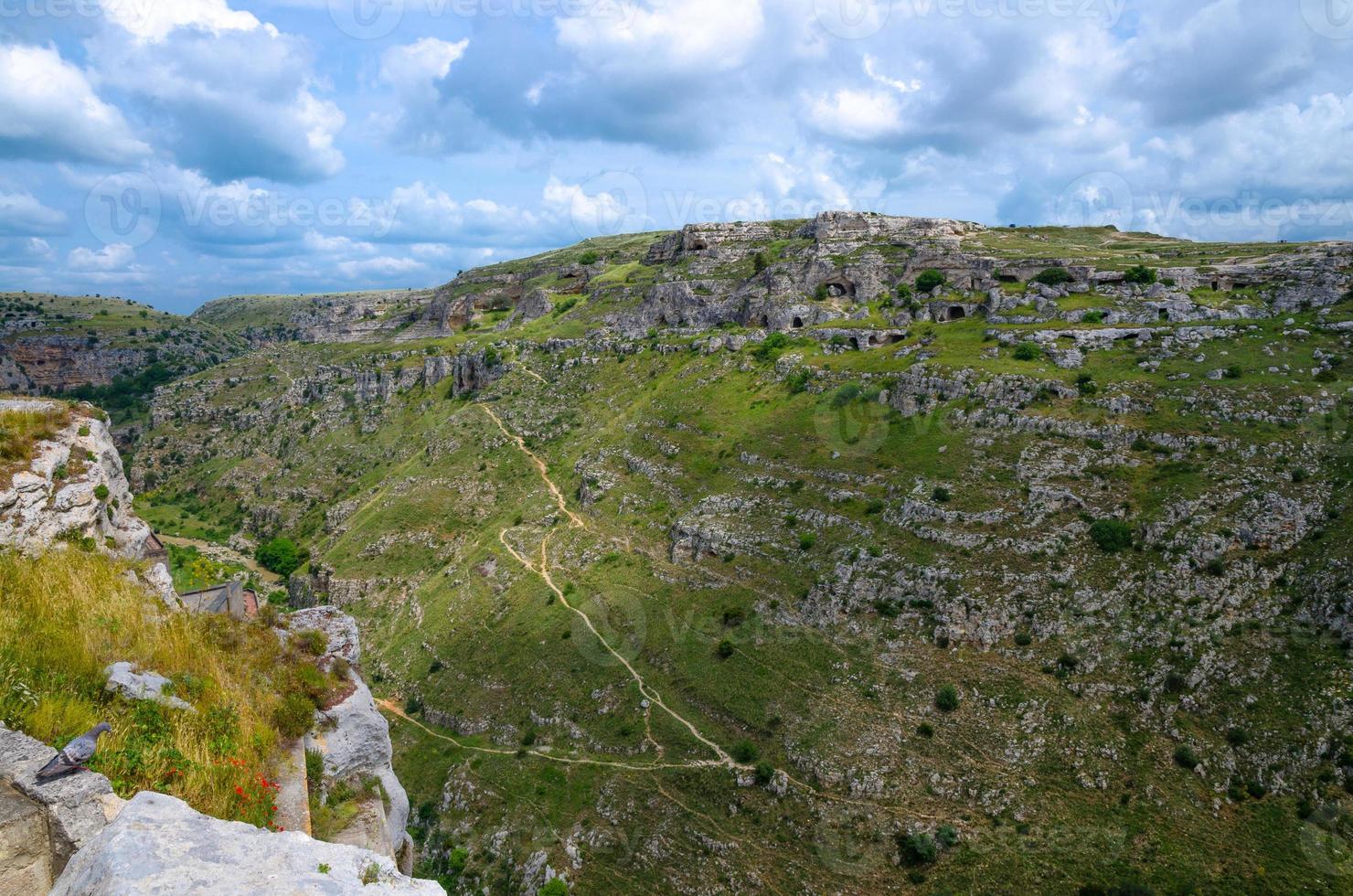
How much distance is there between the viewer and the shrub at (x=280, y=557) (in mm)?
90000

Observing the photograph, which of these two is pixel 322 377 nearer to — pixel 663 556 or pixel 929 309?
pixel 663 556

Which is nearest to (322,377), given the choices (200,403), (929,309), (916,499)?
(200,403)

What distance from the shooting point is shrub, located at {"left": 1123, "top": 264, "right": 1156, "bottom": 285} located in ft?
226

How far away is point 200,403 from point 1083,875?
15183 centimetres

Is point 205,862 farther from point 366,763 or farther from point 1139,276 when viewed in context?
point 1139,276

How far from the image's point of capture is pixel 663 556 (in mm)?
60688

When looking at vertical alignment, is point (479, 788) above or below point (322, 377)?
below

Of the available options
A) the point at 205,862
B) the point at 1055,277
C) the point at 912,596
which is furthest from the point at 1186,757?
the point at 1055,277

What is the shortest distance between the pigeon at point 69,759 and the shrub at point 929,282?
8723 cm

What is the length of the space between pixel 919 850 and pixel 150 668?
34.8m

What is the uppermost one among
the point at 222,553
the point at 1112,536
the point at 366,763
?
the point at 366,763

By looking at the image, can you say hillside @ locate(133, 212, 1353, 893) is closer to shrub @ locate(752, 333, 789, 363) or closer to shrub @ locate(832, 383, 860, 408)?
shrub @ locate(752, 333, 789, 363)

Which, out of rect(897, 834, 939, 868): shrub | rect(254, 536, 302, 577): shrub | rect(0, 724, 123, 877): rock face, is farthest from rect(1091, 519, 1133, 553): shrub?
rect(254, 536, 302, 577): shrub

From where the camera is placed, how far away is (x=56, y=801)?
8711mm
